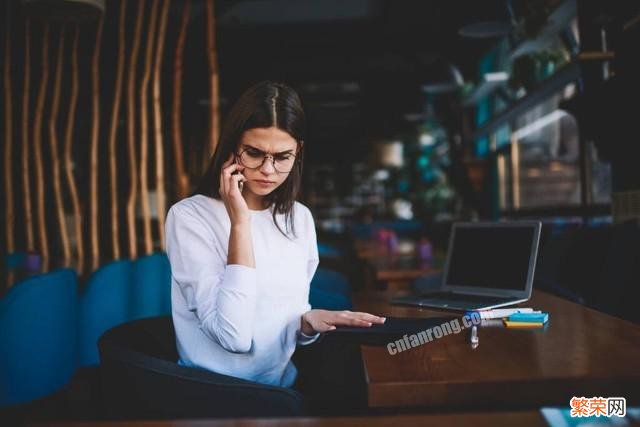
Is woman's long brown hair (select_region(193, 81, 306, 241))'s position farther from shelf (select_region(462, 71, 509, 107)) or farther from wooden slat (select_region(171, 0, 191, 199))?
shelf (select_region(462, 71, 509, 107))

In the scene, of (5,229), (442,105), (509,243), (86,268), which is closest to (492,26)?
(509,243)

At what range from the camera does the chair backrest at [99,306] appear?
114 inches

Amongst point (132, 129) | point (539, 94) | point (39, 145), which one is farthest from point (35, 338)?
point (539, 94)

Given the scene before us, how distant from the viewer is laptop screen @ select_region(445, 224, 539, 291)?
216 centimetres

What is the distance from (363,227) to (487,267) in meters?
7.89

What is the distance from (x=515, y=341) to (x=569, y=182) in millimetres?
5221

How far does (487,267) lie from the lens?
2.28 meters

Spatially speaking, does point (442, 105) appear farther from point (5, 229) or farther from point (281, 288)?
point (281, 288)

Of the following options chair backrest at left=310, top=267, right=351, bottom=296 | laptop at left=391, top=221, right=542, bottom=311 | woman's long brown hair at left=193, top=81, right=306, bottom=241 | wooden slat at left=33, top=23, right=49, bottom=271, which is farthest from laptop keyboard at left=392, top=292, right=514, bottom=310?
wooden slat at left=33, top=23, right=49, bottom=271

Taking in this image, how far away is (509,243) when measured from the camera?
222 cm

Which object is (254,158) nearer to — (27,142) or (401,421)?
(401,421)

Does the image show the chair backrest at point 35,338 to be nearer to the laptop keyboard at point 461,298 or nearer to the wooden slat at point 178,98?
the laptop keyboard at point 461,298

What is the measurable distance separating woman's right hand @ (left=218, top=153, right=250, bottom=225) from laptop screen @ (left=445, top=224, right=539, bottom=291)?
3.61 feet

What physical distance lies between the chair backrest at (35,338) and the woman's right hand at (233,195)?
3.83 feet
